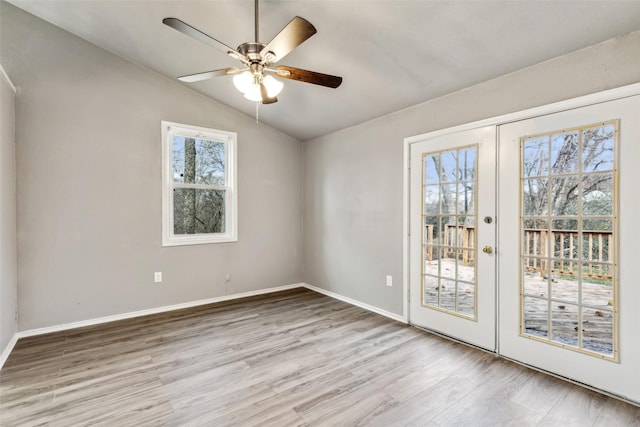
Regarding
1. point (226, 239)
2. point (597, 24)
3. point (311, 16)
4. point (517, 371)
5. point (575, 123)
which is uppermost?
point (311, 16)

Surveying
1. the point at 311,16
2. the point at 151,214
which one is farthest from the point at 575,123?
the point at 151,214

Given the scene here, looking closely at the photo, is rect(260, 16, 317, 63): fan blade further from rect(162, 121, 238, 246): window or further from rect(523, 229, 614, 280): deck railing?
rect(162, 121, 238, 246): window

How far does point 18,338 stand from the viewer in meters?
2.97

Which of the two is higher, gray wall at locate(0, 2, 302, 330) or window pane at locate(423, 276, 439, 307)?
gray wall at locate(0, 2, 302, 330)

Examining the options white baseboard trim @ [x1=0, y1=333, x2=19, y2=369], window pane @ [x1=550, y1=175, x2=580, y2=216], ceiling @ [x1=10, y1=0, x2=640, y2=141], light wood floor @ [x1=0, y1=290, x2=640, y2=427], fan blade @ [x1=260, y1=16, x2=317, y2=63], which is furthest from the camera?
white baseboard trim @ [x1=0, y1=333, x2=19, y2=369]

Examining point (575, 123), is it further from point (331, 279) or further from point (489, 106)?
point (331, 279)

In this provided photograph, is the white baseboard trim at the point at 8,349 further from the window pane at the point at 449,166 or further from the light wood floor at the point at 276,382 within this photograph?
the window pane at the point at 449,166

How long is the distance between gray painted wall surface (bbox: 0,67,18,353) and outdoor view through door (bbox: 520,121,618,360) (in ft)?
14.4

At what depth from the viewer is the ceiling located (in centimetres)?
200

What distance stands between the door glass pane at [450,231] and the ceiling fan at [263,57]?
1.51m

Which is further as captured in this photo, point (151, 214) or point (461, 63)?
point (151, 214)

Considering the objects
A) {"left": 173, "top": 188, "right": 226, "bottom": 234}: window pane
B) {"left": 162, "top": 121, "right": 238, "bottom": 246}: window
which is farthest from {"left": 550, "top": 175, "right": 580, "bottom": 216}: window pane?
{"left": 173, "top": 188, "right": 226, "bottom": 234}: window pane

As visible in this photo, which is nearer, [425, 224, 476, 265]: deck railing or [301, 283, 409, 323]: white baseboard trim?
[425, 224, 476, 265]: deck railing

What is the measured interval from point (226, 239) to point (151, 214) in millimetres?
981
